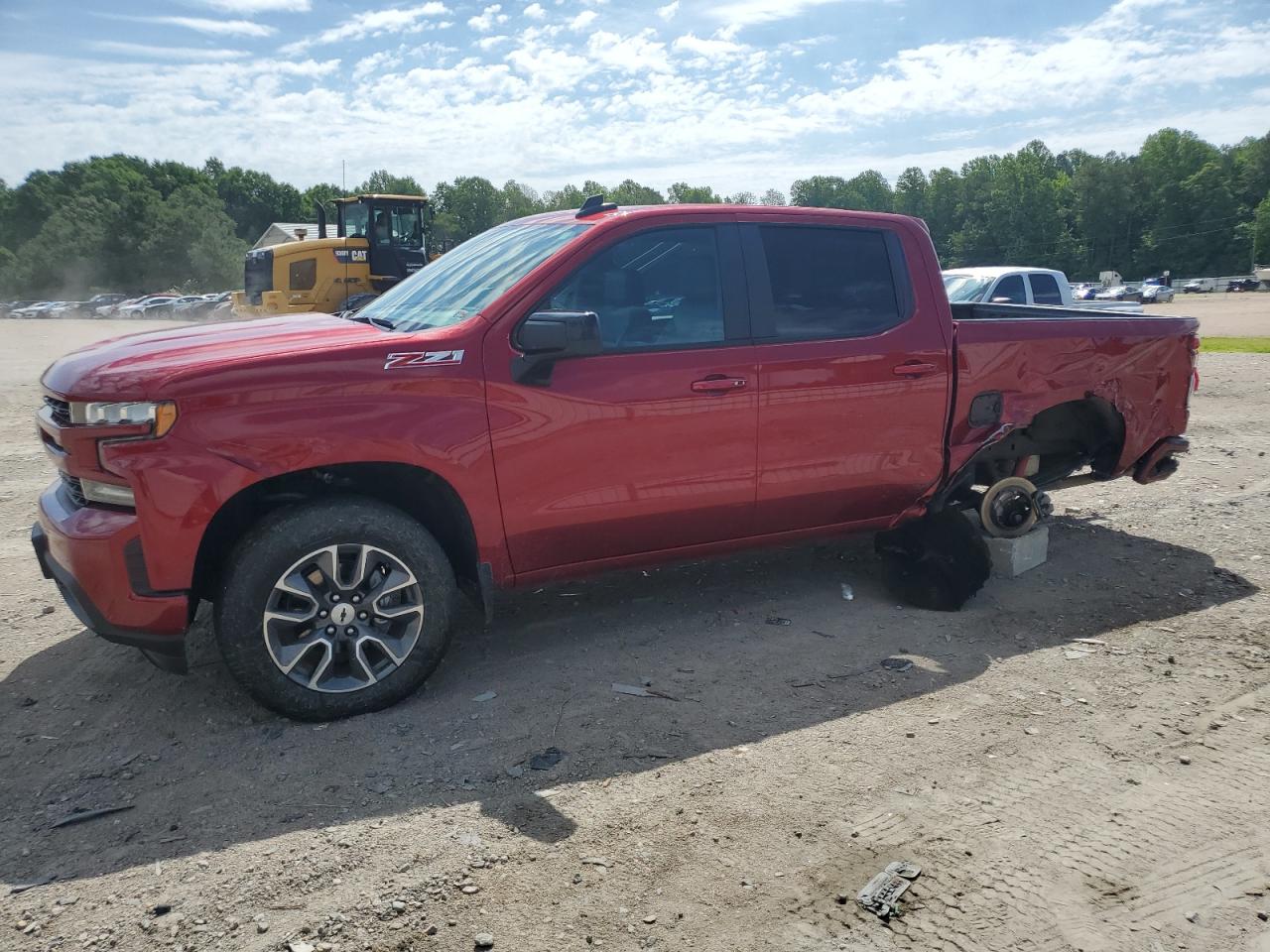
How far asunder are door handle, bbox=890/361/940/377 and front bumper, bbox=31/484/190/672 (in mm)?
3475

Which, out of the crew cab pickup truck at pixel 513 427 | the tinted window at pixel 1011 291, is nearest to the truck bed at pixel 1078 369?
the crew cab pickup truck at pixel 513 427

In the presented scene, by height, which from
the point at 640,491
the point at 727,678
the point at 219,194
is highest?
the point at 219,194

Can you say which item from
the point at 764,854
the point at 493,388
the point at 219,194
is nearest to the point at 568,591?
the point at 493,388

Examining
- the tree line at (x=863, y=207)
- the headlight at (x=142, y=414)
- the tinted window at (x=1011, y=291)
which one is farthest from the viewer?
the tree line at (x=863, y=207)

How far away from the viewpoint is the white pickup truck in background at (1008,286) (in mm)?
13586

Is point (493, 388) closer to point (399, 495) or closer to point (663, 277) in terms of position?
point (399, 495)

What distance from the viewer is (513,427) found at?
13.8 feet

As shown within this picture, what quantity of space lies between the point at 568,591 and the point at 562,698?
142cm

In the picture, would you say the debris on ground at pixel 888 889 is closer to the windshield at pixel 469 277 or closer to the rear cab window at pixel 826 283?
the rear cab window at pixel 826 283

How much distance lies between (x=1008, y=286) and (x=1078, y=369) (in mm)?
8668

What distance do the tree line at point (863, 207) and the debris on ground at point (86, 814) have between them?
273 ft

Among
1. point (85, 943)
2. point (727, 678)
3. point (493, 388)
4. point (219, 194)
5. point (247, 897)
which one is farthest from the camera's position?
point (219, 194)

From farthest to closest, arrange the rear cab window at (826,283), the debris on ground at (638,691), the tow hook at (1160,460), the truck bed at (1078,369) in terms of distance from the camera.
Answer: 1. the tow hook at (1160,460)
2. the truck bed at (1078,369)
3. the rear cab window at (826,283)
4. the debris on ground at (638,691)

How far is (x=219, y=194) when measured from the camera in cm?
12400
